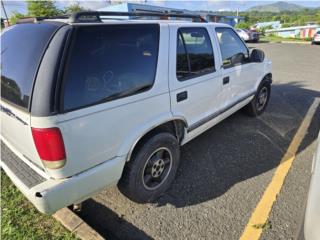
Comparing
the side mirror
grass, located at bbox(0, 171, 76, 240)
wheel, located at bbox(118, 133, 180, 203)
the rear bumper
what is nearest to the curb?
grass, located at bbox(0, 171, 76, 240)

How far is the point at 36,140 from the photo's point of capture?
6.08ft

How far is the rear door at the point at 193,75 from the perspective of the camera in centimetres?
271

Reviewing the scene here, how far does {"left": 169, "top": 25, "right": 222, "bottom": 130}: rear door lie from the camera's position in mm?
2713

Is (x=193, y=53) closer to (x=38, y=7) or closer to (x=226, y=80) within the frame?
(x=226, y=80)

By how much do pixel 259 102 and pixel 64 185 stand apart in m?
4.12

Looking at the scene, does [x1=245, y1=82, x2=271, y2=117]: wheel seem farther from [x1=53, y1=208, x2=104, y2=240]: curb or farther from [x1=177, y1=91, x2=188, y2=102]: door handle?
[x1=53, y1=208, x2=104, y2=240]: curb

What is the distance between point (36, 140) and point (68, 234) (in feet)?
3.38

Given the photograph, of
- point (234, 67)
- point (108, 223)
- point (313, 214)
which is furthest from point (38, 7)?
point (313, 214)

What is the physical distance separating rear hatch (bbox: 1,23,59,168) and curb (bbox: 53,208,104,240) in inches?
27.9

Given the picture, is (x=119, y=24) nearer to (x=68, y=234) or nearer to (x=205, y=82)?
(x=205, y=82)

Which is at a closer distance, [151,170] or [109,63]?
[109,63]

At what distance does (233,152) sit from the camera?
3754 mm

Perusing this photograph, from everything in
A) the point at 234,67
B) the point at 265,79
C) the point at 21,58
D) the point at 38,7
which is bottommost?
the point at 265,79

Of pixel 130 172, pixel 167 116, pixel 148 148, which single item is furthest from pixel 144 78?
pixel 130 172
